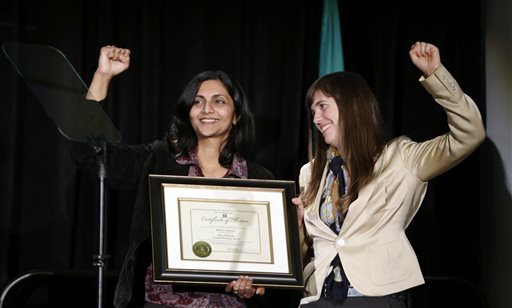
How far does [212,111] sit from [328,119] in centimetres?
48

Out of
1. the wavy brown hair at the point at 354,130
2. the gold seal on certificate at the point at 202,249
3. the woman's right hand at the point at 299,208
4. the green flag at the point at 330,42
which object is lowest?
the gold seal on certificate at the point at 202,249

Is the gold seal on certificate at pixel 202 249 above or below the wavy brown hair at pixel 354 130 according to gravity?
below

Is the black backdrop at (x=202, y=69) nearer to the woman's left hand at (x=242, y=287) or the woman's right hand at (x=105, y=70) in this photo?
the woman's right hand at (x=105, y=70)

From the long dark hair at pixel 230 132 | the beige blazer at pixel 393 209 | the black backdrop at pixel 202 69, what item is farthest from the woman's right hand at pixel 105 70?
the black backdrop at pixel 202 69

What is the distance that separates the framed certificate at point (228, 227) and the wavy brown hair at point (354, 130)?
14 cm

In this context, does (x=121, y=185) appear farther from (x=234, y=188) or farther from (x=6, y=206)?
(x=6, y=206)

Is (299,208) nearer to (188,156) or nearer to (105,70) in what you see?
(188,156)

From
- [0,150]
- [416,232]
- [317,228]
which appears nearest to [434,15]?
[416,232]

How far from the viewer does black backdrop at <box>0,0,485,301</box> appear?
3756 millimetres

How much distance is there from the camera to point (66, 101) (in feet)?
8.39

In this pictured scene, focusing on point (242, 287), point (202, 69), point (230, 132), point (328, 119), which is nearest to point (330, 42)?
point (202, 69)

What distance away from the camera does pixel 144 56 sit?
388 centimetres

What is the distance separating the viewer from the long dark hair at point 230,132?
296 cm

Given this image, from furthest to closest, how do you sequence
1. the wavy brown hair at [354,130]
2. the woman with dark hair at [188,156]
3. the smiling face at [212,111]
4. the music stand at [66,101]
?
1. the smiling face at [212,111]
2. the woman with dark hair at [188,156]
3. the wavy brown hair at [354,130]
4. the music stand at [66,101]
